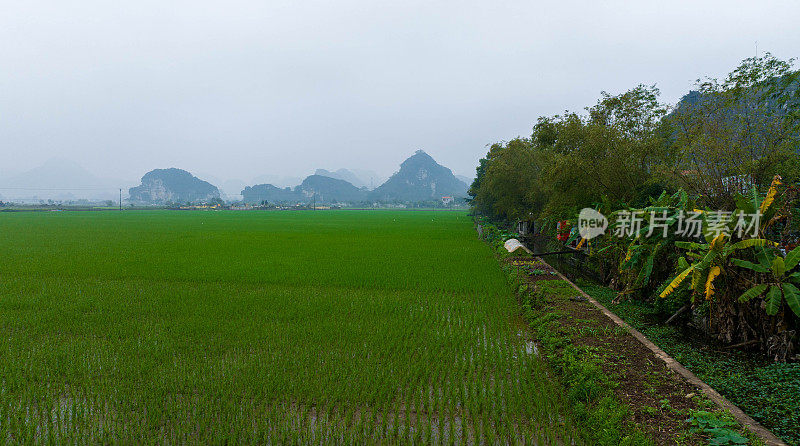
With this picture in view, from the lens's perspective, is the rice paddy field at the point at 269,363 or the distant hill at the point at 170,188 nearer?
the rice paddy field at the point at 269,363

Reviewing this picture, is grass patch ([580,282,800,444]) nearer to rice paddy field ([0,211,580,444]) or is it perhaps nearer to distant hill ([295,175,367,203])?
rice paddy field ([0,211,580,444])

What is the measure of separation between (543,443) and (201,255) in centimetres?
1369

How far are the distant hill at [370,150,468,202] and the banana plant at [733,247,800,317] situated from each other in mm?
162202

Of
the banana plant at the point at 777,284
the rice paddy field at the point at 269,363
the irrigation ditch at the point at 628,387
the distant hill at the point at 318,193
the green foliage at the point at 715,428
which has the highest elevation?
the distant hill at the point at 318,193

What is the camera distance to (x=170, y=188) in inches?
7313

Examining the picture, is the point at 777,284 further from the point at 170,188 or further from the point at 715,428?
the point at 170,188

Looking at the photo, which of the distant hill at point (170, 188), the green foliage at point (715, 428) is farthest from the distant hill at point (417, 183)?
the green foliage at point (715, 428)

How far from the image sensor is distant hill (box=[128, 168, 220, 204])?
185000mm

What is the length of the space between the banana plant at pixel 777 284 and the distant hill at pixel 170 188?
203267 millimetres

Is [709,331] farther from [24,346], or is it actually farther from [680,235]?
[24,346]

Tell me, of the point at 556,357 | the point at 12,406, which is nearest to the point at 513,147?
the point at 556,357

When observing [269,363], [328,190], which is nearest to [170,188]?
[328,190]

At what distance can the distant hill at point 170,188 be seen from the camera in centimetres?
18500

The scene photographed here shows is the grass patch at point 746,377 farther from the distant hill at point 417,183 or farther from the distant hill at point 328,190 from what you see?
the distant hill at point 328,190
